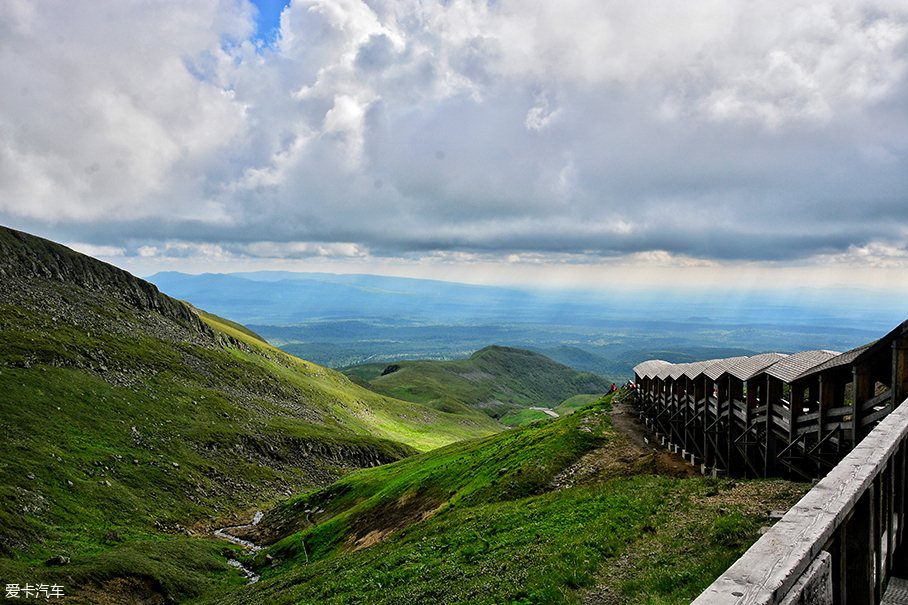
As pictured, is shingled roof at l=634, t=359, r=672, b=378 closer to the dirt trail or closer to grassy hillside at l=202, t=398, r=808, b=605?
the dirt trail

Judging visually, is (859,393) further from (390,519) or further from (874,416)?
(390,519)

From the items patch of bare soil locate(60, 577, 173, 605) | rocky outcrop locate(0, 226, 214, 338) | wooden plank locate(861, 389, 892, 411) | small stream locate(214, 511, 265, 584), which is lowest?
small stream locate(214, 511, 265, 584)

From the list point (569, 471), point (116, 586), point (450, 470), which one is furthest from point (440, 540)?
point (116, 586)

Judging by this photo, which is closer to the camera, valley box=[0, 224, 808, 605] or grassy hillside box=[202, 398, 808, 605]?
grassy hillside box=[202, 398, 808, 605]

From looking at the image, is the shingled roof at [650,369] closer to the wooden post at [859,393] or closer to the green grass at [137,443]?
the wooden post at [859,393]

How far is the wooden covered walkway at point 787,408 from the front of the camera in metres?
16.5

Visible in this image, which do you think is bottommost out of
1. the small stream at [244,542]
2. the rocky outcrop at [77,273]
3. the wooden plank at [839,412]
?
the small stream at [244,542]

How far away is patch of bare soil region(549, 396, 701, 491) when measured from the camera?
1092 inches

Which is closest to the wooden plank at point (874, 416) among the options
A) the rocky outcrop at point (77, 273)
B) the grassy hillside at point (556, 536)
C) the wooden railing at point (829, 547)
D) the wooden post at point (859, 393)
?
the wooden post at point (859, 393)

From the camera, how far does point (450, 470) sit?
1791 inches

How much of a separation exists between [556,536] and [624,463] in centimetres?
1359

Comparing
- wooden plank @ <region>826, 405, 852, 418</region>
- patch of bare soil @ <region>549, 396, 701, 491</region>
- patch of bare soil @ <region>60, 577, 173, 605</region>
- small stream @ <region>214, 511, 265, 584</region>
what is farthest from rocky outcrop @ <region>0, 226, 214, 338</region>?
wooden plank @ <region>826, 405, 852, 418</region>

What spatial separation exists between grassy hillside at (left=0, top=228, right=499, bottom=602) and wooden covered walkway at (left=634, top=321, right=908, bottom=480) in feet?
137

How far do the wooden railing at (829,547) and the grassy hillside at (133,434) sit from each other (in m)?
44.2
